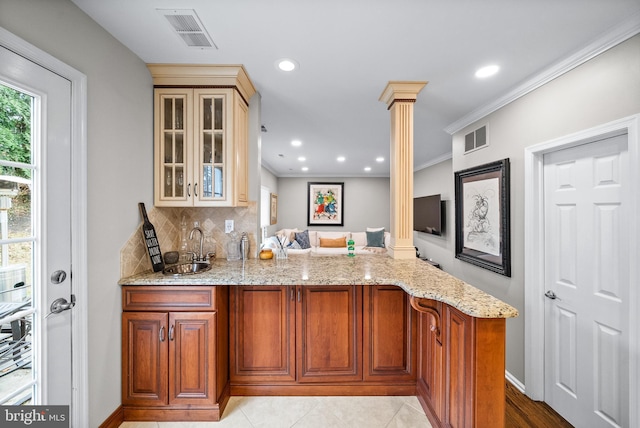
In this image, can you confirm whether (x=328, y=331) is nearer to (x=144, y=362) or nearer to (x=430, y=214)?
(x=144, y=362)

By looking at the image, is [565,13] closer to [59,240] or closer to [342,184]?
[59,240]

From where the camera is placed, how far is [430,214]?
5383 mm

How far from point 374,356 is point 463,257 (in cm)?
175

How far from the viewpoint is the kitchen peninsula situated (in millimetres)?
1342

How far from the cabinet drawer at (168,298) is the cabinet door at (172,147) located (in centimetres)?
70

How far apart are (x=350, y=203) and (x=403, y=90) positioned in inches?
222

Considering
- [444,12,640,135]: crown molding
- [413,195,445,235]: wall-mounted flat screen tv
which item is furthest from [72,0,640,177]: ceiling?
[413,195,445,235]: wall-mounted flat screen tv

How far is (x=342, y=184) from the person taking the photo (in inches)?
304

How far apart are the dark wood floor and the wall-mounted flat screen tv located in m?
3.32

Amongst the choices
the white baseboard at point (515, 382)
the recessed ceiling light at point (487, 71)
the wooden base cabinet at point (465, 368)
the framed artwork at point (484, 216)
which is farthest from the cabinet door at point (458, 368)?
the recessed ceiling light at point (487, 71)

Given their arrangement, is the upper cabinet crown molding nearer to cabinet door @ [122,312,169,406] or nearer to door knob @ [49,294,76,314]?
door knob @ [49,294,76,314]

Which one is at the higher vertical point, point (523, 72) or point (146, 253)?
point (523, 72)

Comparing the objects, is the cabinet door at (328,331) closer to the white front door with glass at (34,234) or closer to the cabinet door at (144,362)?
the cabinet door at (144,362)

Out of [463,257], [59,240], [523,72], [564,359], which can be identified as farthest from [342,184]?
[59,240]
